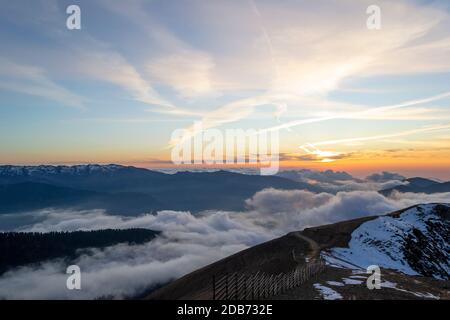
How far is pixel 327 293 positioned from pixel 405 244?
59.4 metres

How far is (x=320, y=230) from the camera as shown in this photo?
91.5 metres

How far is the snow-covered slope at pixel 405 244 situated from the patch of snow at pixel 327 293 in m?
22.8

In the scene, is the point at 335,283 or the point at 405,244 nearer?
the point at 335,283

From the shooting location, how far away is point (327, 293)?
27391 millimetres

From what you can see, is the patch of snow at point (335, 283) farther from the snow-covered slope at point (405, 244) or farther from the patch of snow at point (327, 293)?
the snow-covered slope at point (405, 244)

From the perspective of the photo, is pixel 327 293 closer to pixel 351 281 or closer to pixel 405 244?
pixel 351 281

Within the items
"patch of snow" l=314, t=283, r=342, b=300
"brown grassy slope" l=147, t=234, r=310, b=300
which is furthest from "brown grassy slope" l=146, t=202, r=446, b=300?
"patch of snow" l=314, t=283, r=342, b=300

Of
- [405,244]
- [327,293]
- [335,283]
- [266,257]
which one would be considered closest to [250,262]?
[266,257]

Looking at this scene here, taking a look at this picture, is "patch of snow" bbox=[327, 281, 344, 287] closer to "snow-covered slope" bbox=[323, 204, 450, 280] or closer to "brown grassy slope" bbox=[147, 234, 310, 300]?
"snow-covered slope" bbox=[323, 204, 450, 280]

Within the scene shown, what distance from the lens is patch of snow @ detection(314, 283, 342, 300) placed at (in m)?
26.0

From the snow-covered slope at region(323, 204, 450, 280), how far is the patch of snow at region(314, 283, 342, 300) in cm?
2275
